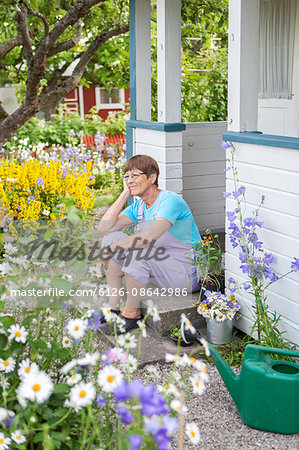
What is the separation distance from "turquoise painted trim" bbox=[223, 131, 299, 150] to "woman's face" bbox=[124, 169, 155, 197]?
56 centimetres

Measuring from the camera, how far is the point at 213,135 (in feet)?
17.5

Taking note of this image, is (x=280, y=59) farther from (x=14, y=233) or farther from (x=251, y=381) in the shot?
(x=251, y=381)

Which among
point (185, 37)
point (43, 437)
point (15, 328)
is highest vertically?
point (185, 37)

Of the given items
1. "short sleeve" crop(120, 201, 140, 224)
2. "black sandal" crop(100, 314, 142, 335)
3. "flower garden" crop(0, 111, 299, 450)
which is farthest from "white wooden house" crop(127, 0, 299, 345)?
"black sandal" crop(100, 314, 142, 335)

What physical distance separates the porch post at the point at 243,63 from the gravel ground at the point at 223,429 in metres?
1.61

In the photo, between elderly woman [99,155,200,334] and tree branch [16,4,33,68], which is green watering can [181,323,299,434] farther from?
tree branch [16,4,33,68]

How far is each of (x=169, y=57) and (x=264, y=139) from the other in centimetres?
150

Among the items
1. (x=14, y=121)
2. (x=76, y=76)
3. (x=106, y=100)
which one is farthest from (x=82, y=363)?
(x=106, y=100)

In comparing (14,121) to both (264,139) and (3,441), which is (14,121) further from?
(3,441)

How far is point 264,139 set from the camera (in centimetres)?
323

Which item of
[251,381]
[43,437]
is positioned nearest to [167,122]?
[251,381]

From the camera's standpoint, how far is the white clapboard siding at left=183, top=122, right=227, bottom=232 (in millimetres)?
5277

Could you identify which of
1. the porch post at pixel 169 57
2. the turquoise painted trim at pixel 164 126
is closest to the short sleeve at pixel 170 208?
the turquoise painted trim at pixel 164 126

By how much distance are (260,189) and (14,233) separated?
2455 mm
